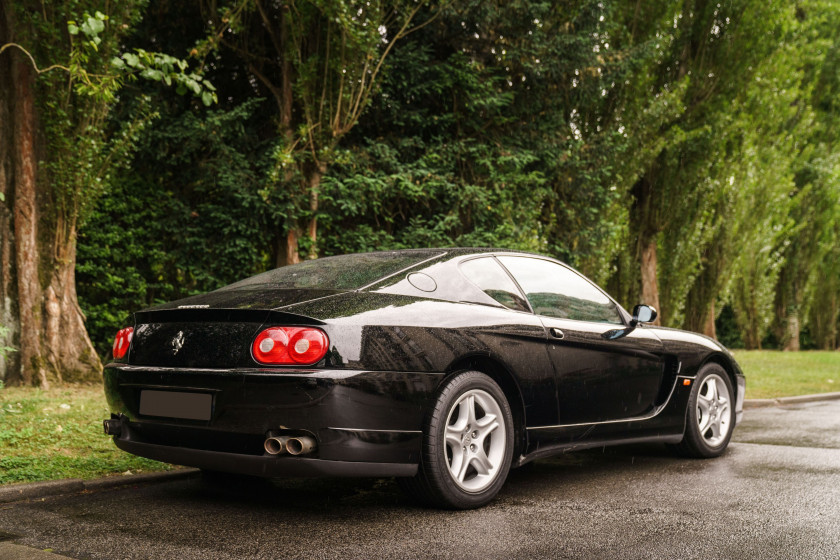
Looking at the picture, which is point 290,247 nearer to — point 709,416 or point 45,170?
point 45,170

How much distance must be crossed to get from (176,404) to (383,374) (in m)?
1.03

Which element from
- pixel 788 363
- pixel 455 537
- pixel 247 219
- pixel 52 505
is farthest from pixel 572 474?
pixel 788 363

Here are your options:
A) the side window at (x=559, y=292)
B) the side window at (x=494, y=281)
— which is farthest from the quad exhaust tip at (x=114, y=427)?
the side window at (x=559, y=292)

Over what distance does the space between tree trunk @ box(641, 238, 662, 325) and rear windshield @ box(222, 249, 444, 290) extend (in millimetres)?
15031

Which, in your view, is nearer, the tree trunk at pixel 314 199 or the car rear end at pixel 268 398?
the car rear end at pixel 268 398

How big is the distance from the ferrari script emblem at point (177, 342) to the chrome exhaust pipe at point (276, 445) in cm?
72

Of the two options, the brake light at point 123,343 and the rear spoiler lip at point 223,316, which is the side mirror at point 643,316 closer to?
the rear spoiler lip at point 223,316

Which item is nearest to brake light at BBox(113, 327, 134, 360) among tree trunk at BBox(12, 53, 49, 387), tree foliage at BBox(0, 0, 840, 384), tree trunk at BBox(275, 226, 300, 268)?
tree trunk at BBox(12, 53, 49, 387)

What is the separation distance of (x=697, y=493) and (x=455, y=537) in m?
1.82

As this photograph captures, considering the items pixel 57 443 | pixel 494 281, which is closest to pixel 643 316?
pixel 494 281

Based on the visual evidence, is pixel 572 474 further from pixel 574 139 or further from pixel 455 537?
pixel 574 139

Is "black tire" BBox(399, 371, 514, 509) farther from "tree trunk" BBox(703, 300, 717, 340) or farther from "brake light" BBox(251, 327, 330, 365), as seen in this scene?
"tree trunk" BBox(703, 300, 717, 340)

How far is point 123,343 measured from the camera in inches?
170

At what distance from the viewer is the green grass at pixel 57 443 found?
4816 mm
